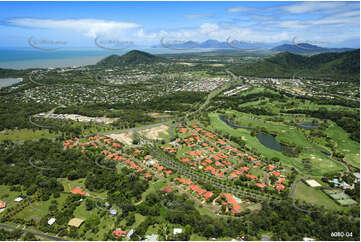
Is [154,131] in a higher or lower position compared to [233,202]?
higher

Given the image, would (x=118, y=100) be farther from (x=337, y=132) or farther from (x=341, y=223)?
(x=341, y=223)

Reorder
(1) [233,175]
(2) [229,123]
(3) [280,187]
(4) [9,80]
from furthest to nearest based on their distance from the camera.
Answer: (4) [9,80] < (2) [229,123] < (1) [233,175] < (3) [280,187]

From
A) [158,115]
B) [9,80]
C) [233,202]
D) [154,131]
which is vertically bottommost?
[233,202]

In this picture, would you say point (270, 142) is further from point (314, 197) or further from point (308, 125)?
point (314, 197)

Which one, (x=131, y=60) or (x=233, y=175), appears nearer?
(x=233, y=175)

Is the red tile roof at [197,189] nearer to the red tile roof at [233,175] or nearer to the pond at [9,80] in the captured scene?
the red tile roof at [233,175]

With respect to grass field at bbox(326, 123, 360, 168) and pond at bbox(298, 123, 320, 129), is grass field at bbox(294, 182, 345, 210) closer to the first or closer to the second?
grass field at bbox(326, 123, 360, 168)

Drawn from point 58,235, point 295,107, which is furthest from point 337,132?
point 58,235

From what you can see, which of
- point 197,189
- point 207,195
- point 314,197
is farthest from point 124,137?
point 314,197
